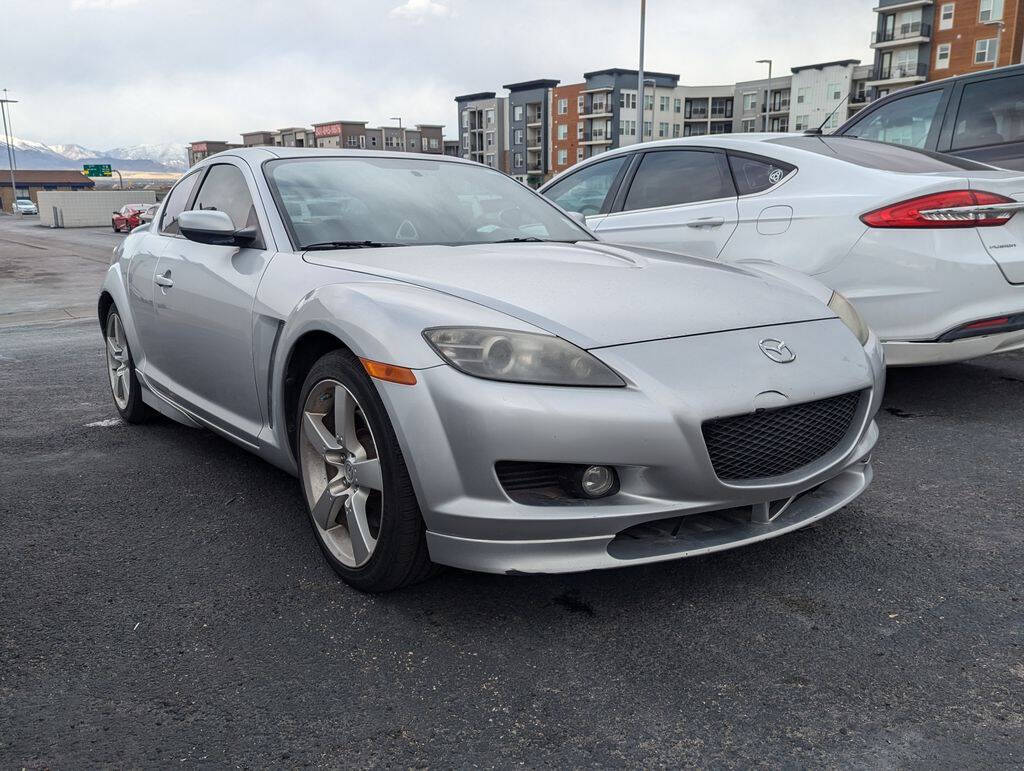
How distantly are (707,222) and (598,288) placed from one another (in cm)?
261

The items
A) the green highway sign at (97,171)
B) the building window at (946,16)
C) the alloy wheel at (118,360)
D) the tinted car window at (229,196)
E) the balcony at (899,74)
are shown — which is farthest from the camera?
the green highway sign at (97,171)

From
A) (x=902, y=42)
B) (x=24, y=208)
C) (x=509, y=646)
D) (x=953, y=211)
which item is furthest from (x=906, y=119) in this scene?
(x=24, y=208)

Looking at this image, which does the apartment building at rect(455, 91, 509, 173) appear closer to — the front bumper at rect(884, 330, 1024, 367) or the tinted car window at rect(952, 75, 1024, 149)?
the tinted car window at rect(952, 75, 1024, 149)

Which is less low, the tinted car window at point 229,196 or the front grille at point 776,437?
the tinted car window at point 229,196

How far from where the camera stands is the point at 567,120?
90.7 meters

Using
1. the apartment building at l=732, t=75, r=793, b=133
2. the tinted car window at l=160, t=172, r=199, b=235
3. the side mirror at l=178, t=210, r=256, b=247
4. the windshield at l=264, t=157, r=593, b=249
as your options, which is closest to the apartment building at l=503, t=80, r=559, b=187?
the apartment building at l=732, t=75, r=793, b=133

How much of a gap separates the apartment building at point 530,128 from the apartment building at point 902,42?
35311 mm

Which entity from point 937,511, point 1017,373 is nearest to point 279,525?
point 937,511

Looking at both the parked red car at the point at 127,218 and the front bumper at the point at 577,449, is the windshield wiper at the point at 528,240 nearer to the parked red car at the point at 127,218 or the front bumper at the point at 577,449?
the front bumper at the point at 577,449

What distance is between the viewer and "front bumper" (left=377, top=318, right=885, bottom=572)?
2338 millimetres

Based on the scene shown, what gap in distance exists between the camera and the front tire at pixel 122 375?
4762mm

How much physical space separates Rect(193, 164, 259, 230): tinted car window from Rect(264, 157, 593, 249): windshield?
0.14m

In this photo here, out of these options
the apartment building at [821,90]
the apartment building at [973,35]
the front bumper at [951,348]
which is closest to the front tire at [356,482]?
the front bumper at [951,348]

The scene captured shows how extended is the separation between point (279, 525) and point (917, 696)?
2243 mm
